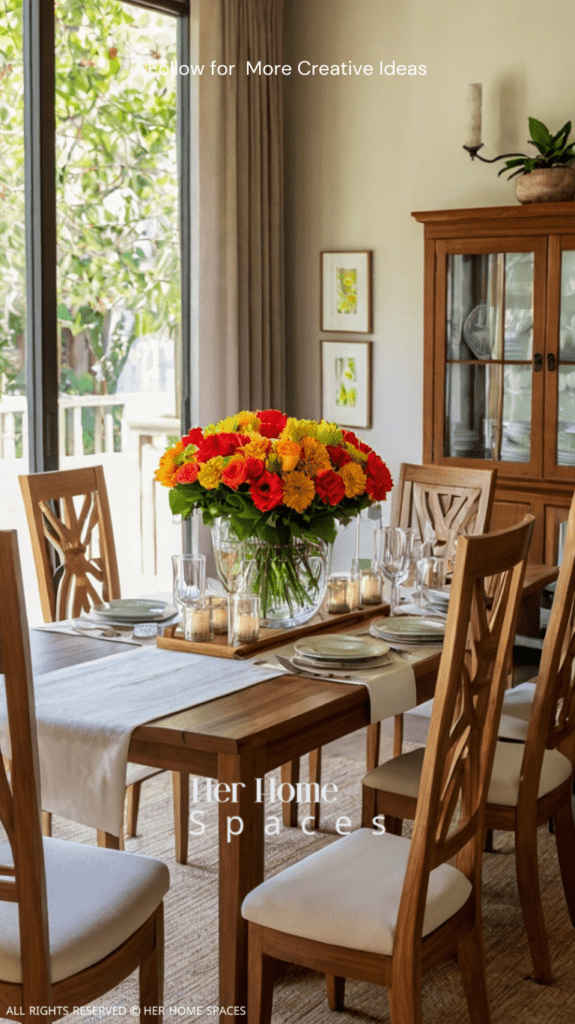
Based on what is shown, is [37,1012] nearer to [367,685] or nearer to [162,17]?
[367,685]

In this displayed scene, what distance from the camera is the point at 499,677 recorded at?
6.33ft

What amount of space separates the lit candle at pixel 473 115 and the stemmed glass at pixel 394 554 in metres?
A: 2.37

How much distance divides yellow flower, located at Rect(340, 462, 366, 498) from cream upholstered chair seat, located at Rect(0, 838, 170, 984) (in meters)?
0.92

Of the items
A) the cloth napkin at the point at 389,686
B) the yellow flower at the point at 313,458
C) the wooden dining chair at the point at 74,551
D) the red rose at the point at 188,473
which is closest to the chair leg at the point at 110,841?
the wooden dining chair at the point at 74,551

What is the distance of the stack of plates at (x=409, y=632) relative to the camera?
2361mm

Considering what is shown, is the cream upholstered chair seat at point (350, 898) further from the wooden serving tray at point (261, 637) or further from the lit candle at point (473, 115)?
the lit candle at point (473, 115)

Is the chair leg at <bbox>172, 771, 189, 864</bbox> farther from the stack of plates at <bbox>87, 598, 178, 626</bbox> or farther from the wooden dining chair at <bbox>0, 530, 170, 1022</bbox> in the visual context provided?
the wooden dining chair at <bbox>0, 530, 170, 1022</bbox>

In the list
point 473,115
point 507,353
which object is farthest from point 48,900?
point 473,115

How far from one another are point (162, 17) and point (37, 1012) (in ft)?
13.6

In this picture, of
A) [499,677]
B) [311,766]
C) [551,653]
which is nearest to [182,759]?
[499,677]

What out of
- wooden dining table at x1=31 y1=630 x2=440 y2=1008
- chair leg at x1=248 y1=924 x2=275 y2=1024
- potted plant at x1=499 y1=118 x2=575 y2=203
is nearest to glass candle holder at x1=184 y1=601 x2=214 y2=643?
wooden dining table at x1=31 y1=630 x2=440 y2=1008

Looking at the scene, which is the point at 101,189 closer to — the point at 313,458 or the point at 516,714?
the point at 313,458

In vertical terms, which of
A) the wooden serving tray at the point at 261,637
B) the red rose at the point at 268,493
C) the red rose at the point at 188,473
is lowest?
the wooden serving tray at the point at 261,637

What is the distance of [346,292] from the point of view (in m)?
5.06
